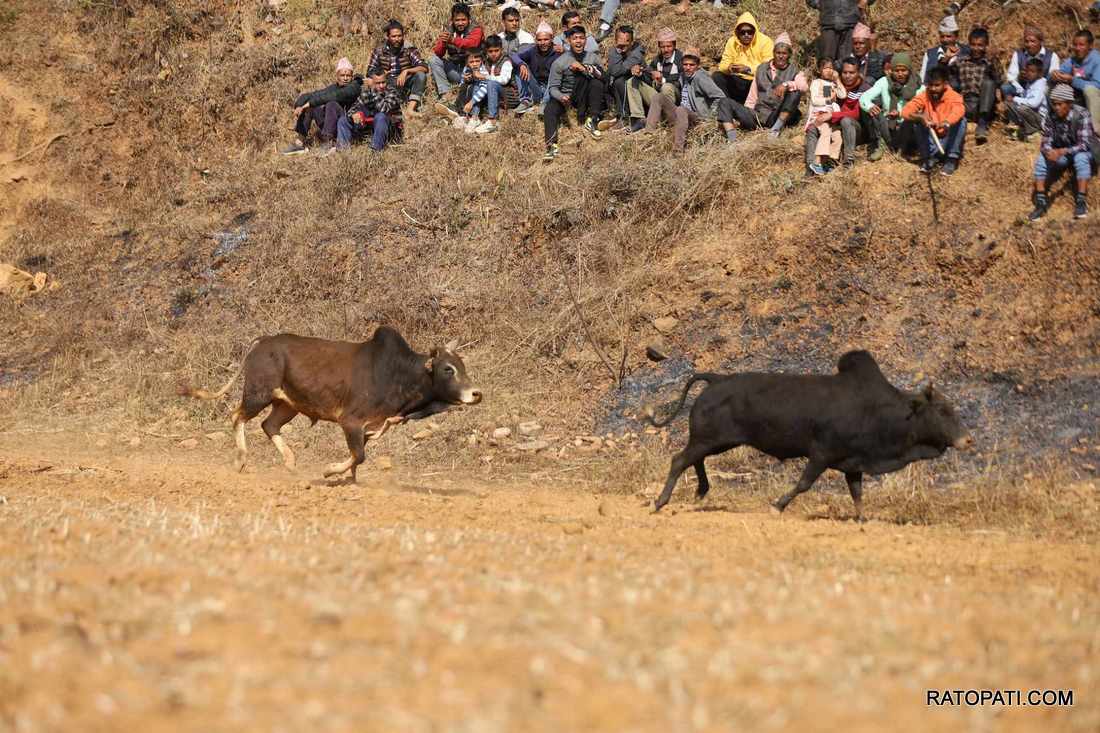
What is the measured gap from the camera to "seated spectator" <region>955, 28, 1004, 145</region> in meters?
15.6

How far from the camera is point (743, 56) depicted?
689 inches

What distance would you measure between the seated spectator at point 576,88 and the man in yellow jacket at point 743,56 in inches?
80.5

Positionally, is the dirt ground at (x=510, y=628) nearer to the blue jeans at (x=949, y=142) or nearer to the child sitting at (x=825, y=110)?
the blue jeans at (x=949, y=142)

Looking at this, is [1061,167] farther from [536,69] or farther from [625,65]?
[536,69]

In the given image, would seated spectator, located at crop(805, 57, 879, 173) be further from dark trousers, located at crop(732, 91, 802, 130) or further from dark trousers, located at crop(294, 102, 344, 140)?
dark trousers, located at crop(294, 102, 344, 140)

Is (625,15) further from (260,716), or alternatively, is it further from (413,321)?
(260,716)

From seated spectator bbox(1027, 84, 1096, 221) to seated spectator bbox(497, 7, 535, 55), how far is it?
27.9 ft

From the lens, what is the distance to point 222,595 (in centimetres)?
520

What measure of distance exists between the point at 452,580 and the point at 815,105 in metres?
12.0

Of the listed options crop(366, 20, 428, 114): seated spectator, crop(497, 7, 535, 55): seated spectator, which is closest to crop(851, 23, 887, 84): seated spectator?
crop(497, 7, 535, 55): seated spectator

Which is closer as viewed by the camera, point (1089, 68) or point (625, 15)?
point (1089, 68)

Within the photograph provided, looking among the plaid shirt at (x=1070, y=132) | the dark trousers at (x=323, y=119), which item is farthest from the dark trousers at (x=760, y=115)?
the dark trousers at (x=323, y=119)

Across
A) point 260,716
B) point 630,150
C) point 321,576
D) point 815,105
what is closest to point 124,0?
point 630,150

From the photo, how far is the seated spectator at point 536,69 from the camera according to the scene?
758 inches
